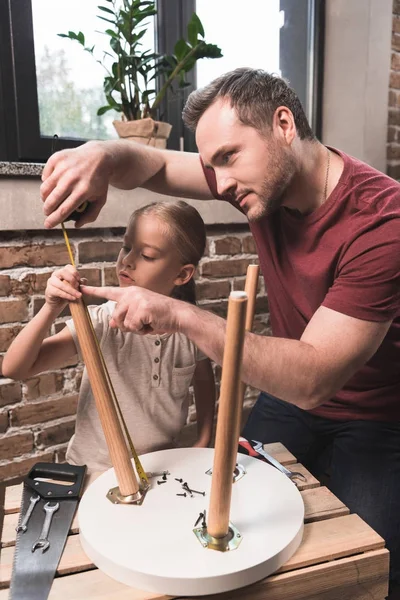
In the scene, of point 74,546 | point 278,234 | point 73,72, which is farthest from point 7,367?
point 73,72

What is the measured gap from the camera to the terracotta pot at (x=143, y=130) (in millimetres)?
1382

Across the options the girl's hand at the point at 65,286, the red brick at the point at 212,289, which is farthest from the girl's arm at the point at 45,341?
the red brick at the point at 212,289

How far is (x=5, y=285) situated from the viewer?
4.12ft

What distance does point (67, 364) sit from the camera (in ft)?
4.52

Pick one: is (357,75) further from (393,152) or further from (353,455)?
(353,455)

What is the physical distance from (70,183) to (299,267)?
527mm

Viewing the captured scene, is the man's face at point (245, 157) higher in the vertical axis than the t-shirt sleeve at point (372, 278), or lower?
higher

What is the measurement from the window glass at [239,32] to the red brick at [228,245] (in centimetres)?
56

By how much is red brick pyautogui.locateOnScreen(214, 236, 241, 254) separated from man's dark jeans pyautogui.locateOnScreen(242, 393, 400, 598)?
529mm

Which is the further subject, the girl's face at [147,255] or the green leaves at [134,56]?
the green leaves at [134,56]

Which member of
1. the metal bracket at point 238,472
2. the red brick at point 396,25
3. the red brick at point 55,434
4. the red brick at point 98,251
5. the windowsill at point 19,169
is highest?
the red brick at point 396,25

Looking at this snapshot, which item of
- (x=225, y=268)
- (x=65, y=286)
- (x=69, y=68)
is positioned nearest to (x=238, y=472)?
(x=65, y=286)

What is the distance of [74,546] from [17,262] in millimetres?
792

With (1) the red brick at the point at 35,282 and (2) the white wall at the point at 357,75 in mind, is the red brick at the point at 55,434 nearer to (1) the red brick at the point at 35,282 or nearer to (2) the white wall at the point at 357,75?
(1) the red brick at the point at 35,282
